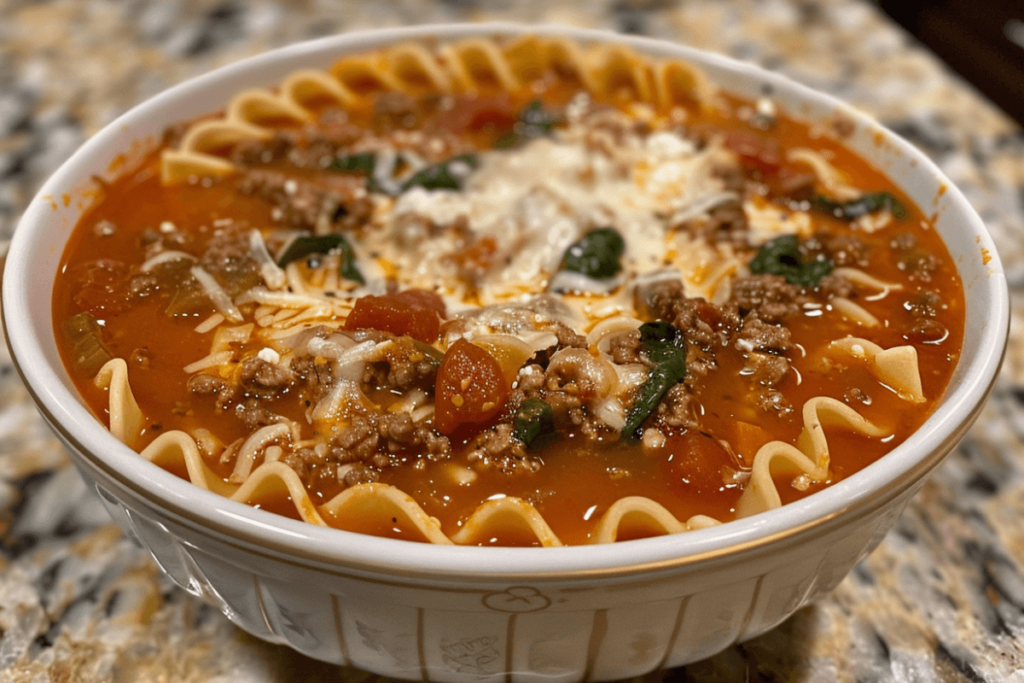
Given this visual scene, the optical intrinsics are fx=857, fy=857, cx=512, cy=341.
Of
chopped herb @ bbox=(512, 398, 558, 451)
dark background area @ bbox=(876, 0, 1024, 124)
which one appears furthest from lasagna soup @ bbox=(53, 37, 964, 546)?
dark background area @ bbox=(876, 0, 1024, 124)

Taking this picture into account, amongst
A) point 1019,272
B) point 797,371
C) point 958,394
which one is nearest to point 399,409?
point 797,371

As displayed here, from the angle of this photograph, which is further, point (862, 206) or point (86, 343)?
point (862, 206)

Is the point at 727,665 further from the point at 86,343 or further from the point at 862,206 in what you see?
the point at 86,343

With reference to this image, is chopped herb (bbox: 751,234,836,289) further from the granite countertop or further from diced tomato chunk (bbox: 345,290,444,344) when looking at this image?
diced tomato chunk (bbox: 345,290,444,344)

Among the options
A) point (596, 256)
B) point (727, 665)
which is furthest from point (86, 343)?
point (727, 665)

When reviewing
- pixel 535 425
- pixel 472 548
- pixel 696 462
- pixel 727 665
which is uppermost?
pixel 472 548

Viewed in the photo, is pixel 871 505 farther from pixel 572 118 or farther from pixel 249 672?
pixel 572 118

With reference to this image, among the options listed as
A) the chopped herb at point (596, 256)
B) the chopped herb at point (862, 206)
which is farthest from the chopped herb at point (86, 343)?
the chopped herb at point (862, 206)
